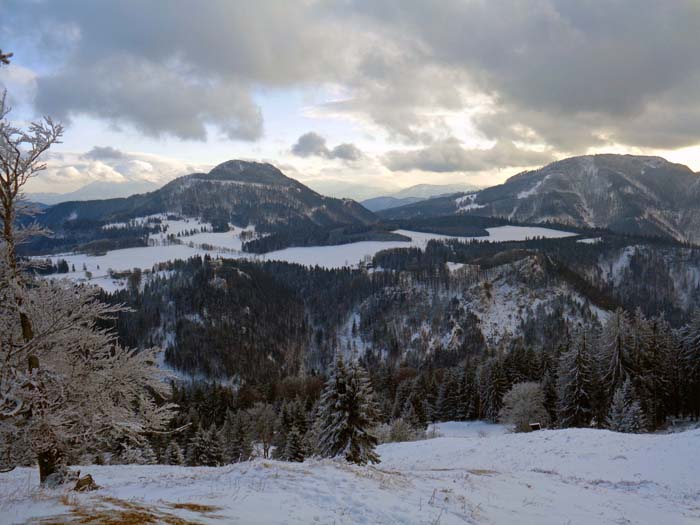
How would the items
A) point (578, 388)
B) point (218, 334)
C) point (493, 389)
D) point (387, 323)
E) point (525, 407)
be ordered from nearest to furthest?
point (578, 388), point (525, 407), point (493, 389), point (218, 334), point (387, 323)

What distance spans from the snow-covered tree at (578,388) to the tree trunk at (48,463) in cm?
5016

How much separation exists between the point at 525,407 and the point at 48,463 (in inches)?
2089

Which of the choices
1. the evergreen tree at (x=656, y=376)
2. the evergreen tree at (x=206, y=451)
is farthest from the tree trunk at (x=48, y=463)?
the evergreen tree at (x=656, y=376)

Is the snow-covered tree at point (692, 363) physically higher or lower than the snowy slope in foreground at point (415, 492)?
lower

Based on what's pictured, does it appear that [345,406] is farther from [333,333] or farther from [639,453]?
[333,333]

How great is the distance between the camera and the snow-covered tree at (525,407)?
52500mm

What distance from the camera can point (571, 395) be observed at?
4809 centimetres

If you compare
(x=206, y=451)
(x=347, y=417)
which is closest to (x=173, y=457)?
(x=206, y=451)

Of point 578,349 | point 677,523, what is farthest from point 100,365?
point 578,349

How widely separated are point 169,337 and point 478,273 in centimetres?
14072

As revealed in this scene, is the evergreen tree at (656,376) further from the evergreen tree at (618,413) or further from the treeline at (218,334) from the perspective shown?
the treeline at (218,334)

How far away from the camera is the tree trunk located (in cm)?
1156

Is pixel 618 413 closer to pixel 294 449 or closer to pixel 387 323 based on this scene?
pixel 294 449

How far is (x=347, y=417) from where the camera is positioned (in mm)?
29875
